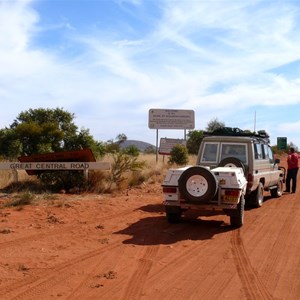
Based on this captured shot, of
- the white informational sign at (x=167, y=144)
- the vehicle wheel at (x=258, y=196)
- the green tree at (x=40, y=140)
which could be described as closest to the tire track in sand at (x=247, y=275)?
the vehicle wheel at (x=258, y=196)

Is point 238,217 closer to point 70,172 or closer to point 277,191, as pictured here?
point 277,191

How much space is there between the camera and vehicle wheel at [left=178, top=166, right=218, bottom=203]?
9.81 m

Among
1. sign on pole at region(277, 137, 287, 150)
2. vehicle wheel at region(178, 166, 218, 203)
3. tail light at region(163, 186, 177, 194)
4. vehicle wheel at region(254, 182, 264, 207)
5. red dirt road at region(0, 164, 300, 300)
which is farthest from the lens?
sign on pole at region(277, 137, 287, 150)

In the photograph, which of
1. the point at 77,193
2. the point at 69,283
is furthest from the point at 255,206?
the point at 69,283

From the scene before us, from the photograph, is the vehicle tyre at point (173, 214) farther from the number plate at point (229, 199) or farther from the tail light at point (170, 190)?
the number plate at point (229, 199)

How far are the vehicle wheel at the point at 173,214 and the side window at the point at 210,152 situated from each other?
2971 mm

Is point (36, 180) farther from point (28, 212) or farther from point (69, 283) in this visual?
point (69, 283)

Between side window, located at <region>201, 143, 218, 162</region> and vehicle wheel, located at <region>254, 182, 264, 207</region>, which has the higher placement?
side window, located at <region>201, 143, 218, 162</region>

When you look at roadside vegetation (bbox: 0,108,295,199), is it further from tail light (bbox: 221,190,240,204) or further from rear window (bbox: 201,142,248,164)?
tail light (bbox: 221,190,240,204)

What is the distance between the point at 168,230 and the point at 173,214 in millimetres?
691

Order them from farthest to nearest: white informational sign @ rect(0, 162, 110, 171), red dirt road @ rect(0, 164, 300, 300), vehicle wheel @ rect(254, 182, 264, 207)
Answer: white informational sign @ rect(0, 162, 110, 171)
vehicle wheel @ rect(254, 182, 264, 207)
red dirt road @ rect(0, 164, 300, 300)

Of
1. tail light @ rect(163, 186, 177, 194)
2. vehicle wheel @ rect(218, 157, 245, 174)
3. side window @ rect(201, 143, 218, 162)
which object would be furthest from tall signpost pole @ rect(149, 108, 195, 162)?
tail light @ rect(163, 186, 177, 194)

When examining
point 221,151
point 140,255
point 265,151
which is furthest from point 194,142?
point 140,255

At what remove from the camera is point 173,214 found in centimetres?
1069
